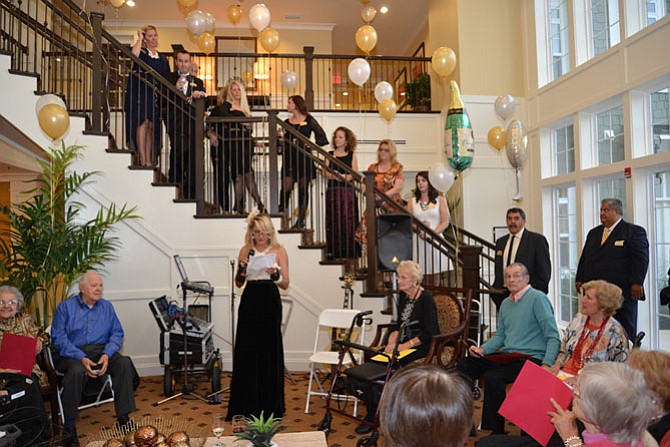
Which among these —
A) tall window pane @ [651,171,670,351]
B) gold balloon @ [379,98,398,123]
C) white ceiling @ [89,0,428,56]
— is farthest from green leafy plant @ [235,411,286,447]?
white ceiling @ [89,0,428,56]

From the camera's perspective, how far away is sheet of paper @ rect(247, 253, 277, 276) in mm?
4359

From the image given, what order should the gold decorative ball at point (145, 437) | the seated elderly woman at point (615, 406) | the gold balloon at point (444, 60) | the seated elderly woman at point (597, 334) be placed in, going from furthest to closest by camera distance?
the gold balloon at point (444, 60) → the seated elderly woman at point (597, 334) → the gold decorative ball at point (145, 437) → the seated elderly woman at point (615, 406)

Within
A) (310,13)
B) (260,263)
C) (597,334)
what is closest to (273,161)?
(260,263)

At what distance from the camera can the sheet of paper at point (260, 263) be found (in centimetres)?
436

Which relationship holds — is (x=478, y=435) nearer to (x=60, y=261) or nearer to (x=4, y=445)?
(x=4, y=445)

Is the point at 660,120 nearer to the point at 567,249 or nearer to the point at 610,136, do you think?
the point at 610,136

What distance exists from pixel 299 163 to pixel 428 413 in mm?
5195

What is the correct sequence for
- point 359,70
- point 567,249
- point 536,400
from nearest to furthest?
point 536,400 < point 359,70 < point 567,249

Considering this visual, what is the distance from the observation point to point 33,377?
3996 mm

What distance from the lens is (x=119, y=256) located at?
5.97m

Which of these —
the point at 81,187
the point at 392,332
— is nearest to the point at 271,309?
the point at 392,332

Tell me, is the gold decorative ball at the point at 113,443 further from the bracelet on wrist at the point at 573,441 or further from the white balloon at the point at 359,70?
the white balloon at the point at 359,70

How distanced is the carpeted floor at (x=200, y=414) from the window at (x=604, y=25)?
15.2 ft

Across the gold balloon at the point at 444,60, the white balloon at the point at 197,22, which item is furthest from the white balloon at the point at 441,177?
the white balloon at the point at 197,22
